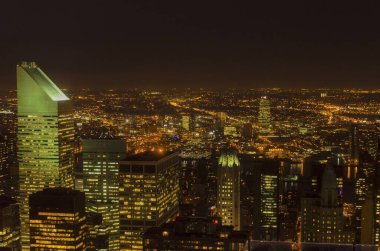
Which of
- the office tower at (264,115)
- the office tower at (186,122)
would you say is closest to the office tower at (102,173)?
the office tower at (186,122)

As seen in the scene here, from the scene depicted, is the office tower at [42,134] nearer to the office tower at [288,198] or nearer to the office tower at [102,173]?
the office tower at [102,173]

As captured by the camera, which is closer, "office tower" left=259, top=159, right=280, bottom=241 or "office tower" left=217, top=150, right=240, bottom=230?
"office tower" left=259, top=159, right=280, bottom=241

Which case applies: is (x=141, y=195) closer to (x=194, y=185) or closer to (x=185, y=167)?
(x=194, y=185)

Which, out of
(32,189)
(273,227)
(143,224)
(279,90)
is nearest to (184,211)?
(143,224)

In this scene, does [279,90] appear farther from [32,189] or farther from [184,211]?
[32,189]

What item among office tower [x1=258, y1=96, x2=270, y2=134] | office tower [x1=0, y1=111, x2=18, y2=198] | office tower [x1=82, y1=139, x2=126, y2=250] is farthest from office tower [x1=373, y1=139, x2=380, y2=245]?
office tower [x1=0, y1=111, x2=18, y2=198]

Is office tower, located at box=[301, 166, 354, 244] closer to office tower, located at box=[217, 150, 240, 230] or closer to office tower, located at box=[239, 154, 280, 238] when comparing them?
office tower, located at box=[239, 154, 280, 238]
